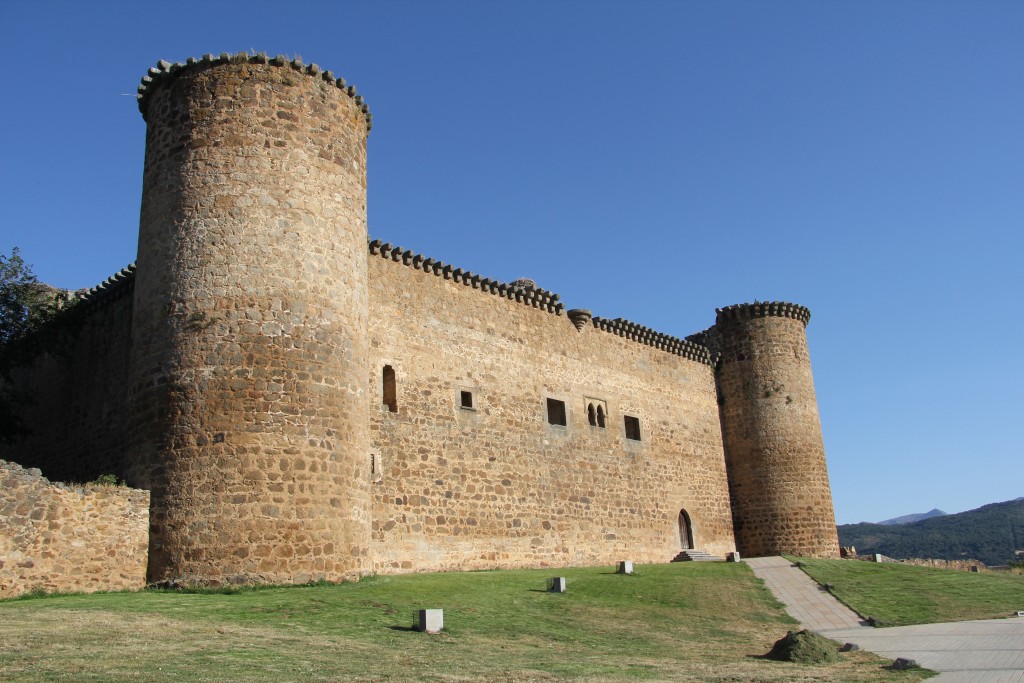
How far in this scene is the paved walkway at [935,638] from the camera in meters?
9.53

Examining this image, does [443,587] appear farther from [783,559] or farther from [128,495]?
[783,559]

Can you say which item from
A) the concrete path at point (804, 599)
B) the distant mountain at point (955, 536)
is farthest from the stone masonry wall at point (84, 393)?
the distant mountain at point (955, 536)

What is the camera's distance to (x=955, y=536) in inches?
3474

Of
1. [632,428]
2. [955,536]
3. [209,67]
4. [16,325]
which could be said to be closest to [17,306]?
[16,325]

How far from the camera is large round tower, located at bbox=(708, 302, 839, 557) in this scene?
94.9ft

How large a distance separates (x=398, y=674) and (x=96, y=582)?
7.06 metres

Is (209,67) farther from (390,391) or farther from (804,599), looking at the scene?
(804,599)

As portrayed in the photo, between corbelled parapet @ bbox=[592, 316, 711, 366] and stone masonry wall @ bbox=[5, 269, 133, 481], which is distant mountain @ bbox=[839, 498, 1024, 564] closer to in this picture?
corbelled parapet @ bbox=[592, 316, 711, 366]

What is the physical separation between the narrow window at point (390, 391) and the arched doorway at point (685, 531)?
38.2ft

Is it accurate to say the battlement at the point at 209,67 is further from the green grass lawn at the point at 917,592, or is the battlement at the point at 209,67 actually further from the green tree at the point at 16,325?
the green grass lawn at the point at 917,592

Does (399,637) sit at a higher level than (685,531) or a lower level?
lower

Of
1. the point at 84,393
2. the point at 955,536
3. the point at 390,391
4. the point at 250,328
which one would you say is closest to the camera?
the point at 250,328

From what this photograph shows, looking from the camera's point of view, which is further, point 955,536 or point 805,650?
point 955,536

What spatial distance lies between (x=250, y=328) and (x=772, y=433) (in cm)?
2008
